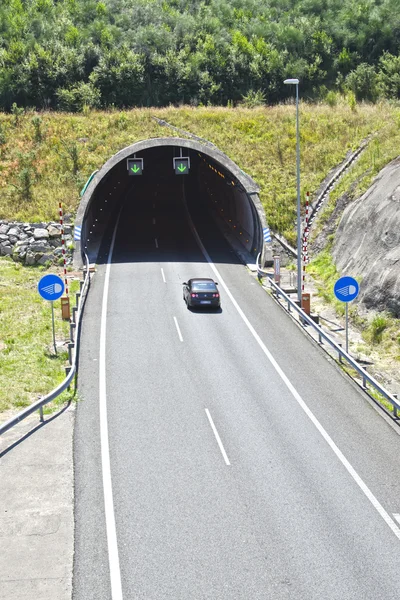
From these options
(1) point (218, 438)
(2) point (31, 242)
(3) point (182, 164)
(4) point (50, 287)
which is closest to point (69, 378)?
(4) point (50, 287)

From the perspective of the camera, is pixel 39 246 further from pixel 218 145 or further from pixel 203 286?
pixel 218 145

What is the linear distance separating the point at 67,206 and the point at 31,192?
2.95 meters

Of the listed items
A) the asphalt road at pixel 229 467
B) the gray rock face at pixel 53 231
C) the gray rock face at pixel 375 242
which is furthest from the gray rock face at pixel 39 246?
the gray rock face at pixel 375 242

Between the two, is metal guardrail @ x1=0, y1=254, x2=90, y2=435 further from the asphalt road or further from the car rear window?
the car rear window

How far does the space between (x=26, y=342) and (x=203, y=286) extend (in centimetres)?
893

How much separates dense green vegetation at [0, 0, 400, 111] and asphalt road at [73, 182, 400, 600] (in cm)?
4809

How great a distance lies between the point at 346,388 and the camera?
22.4m

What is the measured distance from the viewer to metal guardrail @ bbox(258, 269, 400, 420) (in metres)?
20.4

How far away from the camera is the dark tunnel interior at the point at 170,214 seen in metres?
42.7

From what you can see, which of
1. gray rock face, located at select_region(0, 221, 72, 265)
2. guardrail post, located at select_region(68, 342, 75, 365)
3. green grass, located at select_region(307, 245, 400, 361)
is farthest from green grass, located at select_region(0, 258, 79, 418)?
green grass, located at select_region(307, 245, 400, 361)

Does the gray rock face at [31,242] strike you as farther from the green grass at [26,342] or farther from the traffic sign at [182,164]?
the traffic sign at [182,164]

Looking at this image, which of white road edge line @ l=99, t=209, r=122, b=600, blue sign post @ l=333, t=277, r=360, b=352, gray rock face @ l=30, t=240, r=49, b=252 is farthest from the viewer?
gray rock face @ l=30, t=240, r=49, b=252

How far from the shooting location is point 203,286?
1253 inches

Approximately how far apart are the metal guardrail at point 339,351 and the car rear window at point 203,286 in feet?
10.7
